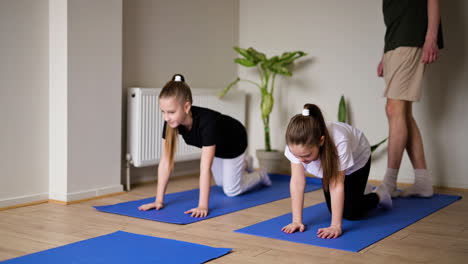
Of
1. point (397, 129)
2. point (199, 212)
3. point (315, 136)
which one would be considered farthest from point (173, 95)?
point (397, 129)

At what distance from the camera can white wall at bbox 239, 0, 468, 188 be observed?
12.0ft

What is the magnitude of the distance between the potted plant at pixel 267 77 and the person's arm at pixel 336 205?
6.53 feet

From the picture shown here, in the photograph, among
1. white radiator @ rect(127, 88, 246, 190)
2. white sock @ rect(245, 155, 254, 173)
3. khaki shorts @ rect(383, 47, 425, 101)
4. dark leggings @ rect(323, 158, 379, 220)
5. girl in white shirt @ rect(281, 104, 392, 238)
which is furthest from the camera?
white sock @ rect(245, 155, 254, 173)

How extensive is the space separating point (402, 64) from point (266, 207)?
116 centimetres

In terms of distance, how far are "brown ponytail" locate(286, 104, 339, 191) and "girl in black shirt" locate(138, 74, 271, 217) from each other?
0.69 metres

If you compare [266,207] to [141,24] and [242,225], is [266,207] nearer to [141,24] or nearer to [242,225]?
[242,225]

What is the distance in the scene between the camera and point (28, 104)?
113 inches

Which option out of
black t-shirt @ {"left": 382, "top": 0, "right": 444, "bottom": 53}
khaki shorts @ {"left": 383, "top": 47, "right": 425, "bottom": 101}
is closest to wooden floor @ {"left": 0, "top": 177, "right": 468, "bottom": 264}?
khaki shorts @ {"left": 383, "top": 47, "right": 425, "bottom": 101}

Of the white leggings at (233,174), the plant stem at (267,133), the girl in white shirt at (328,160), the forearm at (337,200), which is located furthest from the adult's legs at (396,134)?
the plant stem at (267,133)

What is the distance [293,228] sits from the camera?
227cm

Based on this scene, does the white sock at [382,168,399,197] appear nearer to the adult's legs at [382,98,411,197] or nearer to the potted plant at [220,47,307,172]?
the adult's legs at [382,98,411,197]

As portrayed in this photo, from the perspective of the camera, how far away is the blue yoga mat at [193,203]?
2.58m

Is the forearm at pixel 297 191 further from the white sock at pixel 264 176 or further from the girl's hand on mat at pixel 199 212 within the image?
the white sock at pixel 264 176

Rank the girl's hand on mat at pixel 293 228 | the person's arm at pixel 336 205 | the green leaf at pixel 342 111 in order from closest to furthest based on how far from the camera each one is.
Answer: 1. the person's arm at pixel 336 205
2. the girl's hand on mat at pixel 293 228
3. the green leaf at pixel 342 111
